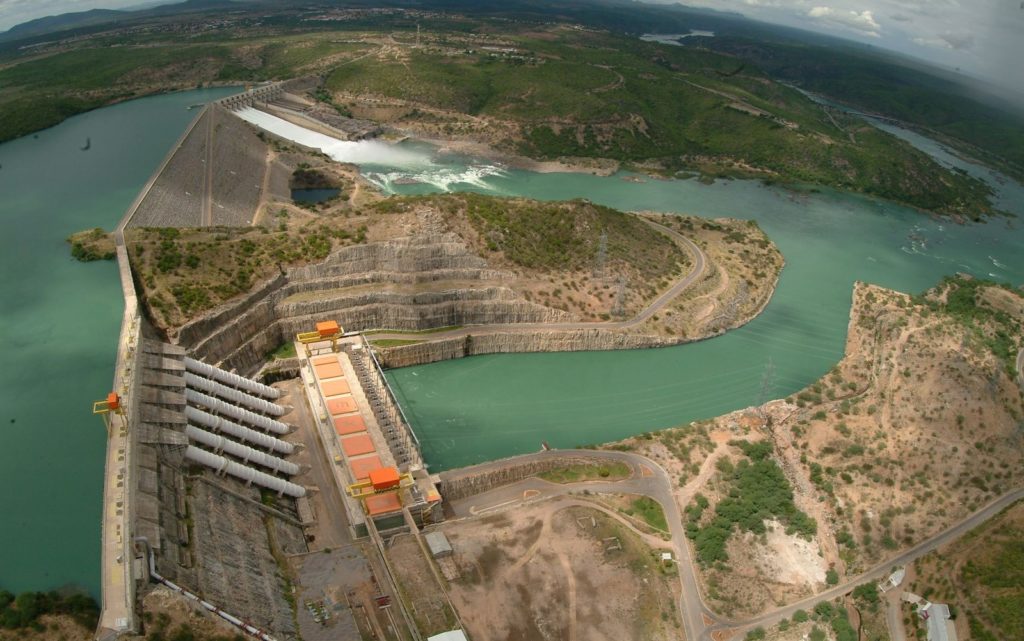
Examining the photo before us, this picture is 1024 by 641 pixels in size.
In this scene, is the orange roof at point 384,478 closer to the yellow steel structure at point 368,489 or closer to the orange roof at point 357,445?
the yellow steel structure at point 368,489

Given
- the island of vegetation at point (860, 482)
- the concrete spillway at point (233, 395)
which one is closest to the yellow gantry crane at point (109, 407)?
the concrete spillway at point (233, 395)

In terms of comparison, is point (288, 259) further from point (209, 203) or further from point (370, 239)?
point (209, 203)

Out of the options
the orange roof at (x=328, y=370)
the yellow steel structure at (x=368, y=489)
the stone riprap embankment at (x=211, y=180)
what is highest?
the stone riprap embankment at (x=211, y=180)

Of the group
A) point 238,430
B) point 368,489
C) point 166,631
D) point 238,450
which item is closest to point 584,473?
point 368,489

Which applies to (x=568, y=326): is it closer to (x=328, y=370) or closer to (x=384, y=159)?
(x=328, y=370)

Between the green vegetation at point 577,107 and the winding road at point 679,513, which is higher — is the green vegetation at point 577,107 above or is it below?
above

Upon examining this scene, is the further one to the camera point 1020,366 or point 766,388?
point 766,388
